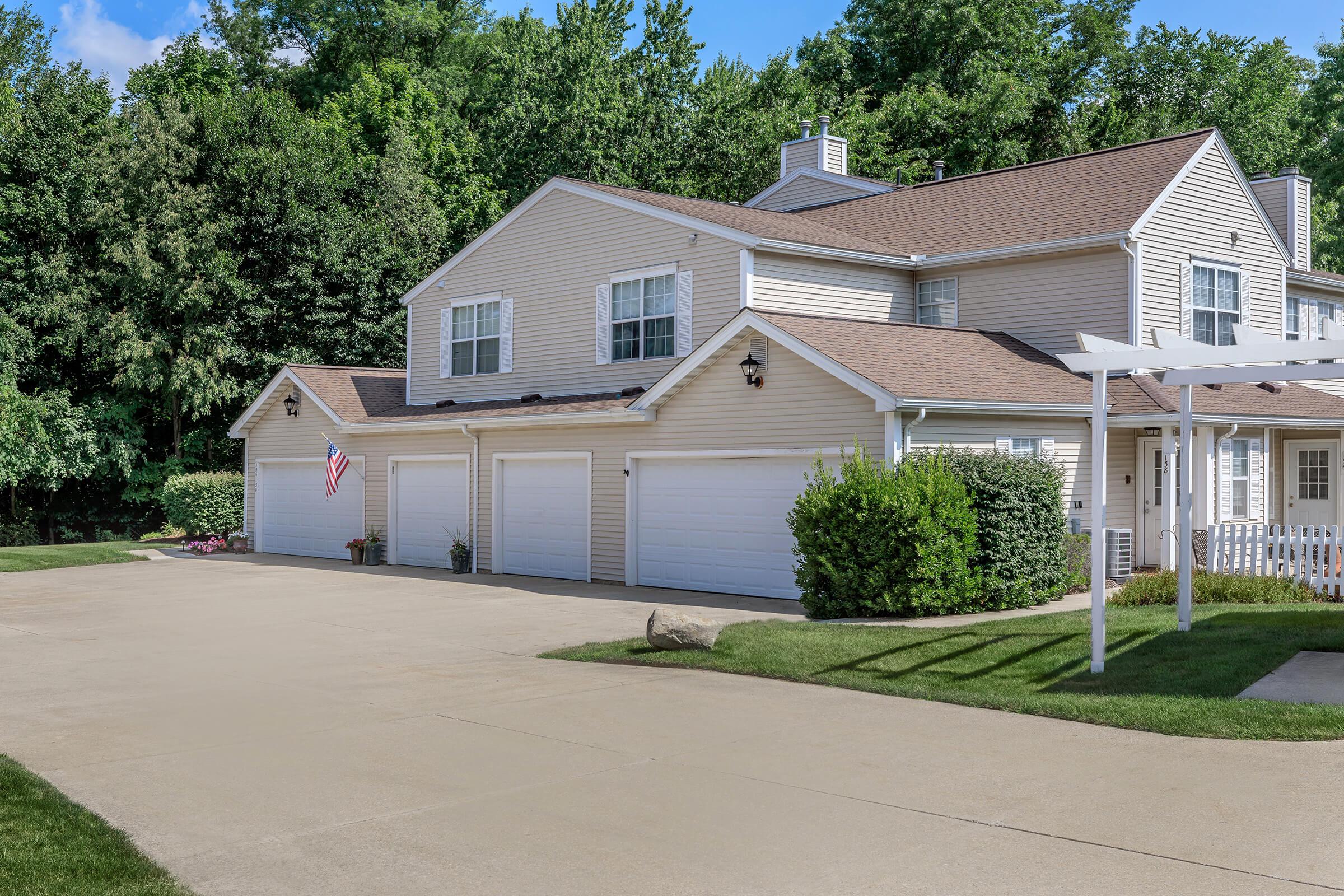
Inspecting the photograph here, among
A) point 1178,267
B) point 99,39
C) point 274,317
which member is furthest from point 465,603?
point 99,39

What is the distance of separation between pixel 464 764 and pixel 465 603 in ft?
31.8

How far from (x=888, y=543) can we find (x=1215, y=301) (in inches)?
439

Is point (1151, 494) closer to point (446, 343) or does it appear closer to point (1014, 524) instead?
point (1014, 524)

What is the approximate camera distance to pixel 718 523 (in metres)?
18.5

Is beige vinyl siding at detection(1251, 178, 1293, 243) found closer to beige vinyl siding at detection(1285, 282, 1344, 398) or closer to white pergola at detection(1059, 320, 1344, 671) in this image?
beige vinyl siding at detection(1285, 282, 1344, 398)

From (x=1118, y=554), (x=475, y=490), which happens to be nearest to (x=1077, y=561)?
(x=1118, y=554)

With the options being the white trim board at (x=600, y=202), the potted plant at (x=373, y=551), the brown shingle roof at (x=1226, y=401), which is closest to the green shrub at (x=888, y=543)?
the brown shingle roof at (x=1226, y=401)

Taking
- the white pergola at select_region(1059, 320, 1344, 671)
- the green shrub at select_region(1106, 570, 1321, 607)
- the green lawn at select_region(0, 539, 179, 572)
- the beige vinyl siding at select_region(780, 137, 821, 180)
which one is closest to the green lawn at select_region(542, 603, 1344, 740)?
the white pergola at select_region(1059, 320, 1344, 671)

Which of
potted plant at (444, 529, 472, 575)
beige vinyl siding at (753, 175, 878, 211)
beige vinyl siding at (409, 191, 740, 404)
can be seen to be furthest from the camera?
beige vinyl siding at (753, 175, 878, 211)

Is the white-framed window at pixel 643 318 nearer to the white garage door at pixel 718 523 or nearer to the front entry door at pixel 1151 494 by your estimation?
the white garage door at pixel 718 523

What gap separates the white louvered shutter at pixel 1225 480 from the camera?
2028cm

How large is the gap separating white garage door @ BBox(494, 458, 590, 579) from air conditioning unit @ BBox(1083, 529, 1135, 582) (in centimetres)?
806

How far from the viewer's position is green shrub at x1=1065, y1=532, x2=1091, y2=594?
17.1m

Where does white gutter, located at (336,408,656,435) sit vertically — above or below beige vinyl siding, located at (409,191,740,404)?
below
